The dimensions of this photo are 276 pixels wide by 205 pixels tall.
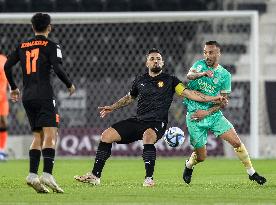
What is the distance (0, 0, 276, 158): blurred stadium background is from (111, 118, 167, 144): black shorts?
282 inches

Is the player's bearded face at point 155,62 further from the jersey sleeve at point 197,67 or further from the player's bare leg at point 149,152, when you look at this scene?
the player's bare leg at point 149,152

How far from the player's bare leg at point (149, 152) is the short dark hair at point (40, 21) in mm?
1934

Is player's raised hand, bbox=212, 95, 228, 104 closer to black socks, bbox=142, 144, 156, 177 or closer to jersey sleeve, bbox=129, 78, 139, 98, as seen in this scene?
black socks, bbox=142, 144, 156, 177

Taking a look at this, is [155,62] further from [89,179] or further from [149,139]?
[89,179]

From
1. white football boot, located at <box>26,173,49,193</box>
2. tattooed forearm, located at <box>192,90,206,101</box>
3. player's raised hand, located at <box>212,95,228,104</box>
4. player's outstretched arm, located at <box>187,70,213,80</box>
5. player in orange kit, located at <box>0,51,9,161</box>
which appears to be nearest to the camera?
white football boot, located at <box>26,173,49,193</box>

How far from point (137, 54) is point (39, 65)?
11617 millimetres

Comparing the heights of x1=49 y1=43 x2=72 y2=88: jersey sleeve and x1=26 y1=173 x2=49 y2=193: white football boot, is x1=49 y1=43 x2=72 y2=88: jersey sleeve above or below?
above

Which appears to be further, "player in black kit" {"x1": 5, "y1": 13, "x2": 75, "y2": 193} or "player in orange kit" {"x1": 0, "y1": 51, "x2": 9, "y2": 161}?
"player in orange kit" {"x1": 0, "y1": 51, "x2": 9, "y2": 161}

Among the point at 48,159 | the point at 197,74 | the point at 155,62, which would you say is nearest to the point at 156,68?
the point at 155,62

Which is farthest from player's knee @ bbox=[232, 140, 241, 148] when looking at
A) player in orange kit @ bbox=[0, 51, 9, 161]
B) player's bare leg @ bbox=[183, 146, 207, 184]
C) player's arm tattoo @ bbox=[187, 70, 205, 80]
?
player in orange kit @ bbox=[0, 51, 9, 161]

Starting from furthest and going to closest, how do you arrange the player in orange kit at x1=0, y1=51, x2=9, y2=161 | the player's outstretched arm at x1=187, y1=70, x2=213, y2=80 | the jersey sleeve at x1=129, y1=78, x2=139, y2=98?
the player in orange kit at x1=0, y1=51, x2=9, y2=161, the jersey sleeve at x1=129, y1=78, x2=139, y2=98, the player's outstretched arm at x1=187, y1=70, x2=213, y2=80

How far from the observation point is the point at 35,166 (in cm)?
901

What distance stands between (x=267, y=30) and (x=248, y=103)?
5.19 metres

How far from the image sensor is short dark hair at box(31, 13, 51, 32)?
9.05 m
